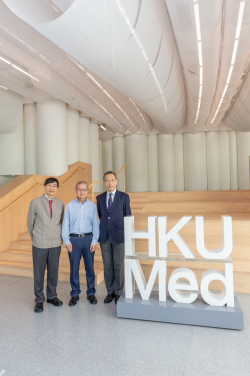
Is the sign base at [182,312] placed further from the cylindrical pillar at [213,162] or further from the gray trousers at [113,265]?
the cylindrical pillar at [213,162]

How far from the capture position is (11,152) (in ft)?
21.3

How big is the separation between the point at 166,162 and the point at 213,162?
1637mm

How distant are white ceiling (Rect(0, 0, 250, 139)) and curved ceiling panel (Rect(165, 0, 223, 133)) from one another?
0.03ft

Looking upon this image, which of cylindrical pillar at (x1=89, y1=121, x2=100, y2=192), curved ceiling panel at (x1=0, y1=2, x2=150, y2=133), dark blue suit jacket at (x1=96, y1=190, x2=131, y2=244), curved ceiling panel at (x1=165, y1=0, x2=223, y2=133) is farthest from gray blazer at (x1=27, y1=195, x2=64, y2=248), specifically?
cylindrical pillar at (x1=89, y1=121, x2=100, y2=192)

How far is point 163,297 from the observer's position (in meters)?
2.88

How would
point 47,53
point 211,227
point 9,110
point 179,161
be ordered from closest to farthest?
1. point 47,53
2. point 211,227
3. point 9,110
4. point 179,161

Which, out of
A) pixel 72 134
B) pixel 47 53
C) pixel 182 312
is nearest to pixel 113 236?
pixel 182 312

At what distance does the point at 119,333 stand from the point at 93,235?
3.73ft

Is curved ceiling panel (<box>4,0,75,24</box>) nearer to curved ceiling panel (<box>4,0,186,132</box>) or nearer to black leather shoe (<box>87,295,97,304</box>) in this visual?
curved ceiling panel (<box>4,0,186,132</box>)

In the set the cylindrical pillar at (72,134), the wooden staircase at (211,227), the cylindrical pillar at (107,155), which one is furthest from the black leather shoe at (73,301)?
the cylindrical pillar at (107,155)

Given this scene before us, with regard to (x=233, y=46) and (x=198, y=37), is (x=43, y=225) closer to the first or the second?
(x=198, y=37)

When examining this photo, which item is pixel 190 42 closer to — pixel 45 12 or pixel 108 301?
pixel 45 12

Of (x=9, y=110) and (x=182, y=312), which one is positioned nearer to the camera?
(x=182, y=312)

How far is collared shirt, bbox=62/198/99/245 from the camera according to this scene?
3207mm
